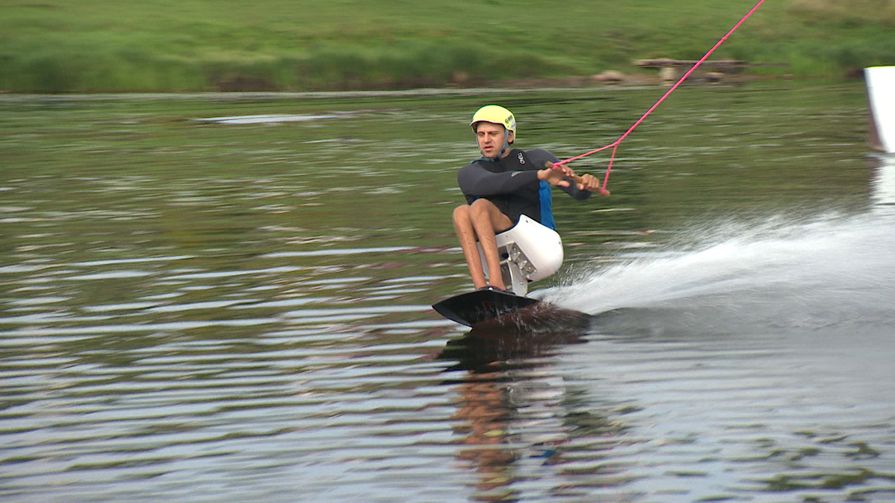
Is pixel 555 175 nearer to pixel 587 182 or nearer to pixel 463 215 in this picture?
pixel 587 182

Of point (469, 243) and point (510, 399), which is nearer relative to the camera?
point (510, 399)

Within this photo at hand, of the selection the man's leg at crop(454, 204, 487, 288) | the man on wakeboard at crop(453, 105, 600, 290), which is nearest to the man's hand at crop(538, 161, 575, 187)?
the man on wakeboard at crop(453, 105, 600, 290)

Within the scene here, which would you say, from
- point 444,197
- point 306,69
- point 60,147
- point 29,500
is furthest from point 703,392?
point 306,69

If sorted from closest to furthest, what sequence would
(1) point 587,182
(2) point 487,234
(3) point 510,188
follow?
(1) point 587,182
(3) point 510,188
(2) point 487,234

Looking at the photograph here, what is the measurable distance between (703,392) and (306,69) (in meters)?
46.2

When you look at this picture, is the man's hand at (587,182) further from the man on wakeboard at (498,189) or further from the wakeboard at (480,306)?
the wakeboard at (480,306)

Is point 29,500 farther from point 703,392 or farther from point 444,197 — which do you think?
point 444,197

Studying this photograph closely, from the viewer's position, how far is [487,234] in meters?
10.7

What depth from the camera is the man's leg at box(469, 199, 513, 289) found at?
1061cm

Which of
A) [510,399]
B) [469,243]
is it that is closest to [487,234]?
[469,243]

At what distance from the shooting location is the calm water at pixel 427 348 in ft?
23.4

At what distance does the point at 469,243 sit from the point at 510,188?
0.46 metres

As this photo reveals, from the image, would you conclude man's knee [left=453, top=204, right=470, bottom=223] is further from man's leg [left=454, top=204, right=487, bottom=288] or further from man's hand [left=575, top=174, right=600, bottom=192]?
man's hand [left=575, top=174, right=600, bottom=192]

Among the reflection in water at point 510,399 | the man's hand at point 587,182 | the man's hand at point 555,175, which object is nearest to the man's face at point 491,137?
the man's hand at point 555,175
